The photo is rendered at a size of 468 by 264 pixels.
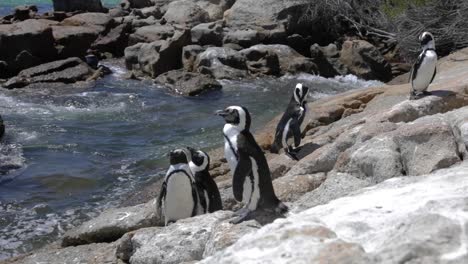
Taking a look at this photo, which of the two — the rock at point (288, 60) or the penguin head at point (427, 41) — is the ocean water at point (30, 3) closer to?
the rock at point (288, 60)

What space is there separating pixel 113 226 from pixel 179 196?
82 centimetres

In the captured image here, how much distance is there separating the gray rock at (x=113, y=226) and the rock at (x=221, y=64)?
1214 centimetres

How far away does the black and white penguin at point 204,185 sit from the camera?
272 inches

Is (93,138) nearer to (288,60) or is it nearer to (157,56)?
(157,56)

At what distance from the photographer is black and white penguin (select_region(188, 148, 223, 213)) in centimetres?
690

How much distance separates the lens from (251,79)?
63.7ft

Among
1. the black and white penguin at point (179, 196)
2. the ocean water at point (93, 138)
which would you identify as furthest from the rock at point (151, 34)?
the black and white penguin at point (179, 196)

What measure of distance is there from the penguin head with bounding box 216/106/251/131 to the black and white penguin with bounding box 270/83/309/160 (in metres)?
2.59

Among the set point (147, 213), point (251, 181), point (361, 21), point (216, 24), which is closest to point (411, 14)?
point (361, 21)

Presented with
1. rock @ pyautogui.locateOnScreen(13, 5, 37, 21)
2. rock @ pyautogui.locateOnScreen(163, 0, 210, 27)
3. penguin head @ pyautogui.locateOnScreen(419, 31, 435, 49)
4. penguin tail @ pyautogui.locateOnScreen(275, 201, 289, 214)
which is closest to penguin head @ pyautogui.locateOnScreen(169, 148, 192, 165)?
penguin tail @ pyautogui.locateOnScreen(275, 201, 289, 214)

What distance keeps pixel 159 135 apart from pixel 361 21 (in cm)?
1147

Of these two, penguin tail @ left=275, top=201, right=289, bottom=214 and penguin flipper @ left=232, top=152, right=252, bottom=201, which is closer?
penguin tail @ left=275, top=201, right=289, bottom=214

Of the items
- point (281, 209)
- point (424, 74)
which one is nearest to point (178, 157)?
point (281, 209)

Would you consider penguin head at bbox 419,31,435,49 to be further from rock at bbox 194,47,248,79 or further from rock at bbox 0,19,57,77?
rock at bbox 0,19,57,77
